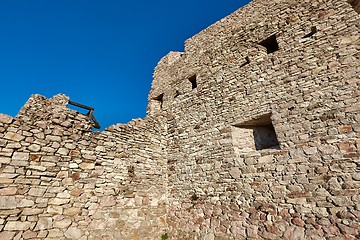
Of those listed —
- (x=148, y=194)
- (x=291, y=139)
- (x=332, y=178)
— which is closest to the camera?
(x=332, y=178)

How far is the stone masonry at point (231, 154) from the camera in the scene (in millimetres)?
3799

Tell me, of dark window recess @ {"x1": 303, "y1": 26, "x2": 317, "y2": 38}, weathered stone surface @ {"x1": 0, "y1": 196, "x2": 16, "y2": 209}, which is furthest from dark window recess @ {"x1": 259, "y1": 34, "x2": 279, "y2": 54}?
weathered stone surface @ {"x1": 0, "y1": 196, "x2": 16, "y2": 209}

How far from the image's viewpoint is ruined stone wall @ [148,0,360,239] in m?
3.73

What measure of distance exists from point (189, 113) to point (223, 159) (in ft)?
6.53

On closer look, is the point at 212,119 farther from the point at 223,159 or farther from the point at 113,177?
the point at 113,177

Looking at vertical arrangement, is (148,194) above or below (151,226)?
above

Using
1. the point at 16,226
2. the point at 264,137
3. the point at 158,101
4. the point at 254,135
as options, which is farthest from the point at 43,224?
the point at 158,101

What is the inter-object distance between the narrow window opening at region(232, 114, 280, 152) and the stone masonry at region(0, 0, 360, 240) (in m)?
0.03

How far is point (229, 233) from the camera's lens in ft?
14.3

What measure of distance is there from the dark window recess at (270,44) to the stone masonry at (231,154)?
0.11ft

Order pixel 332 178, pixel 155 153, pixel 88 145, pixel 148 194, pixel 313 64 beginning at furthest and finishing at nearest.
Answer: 1. pixel 155 153
2. pixel 148 194
3. pixel 88 145
4. pixel 313 64
5. pixel 332 178

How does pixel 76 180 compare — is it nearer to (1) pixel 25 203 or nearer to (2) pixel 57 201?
(2) pixel 57 201

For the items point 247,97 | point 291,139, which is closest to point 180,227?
point 291,139

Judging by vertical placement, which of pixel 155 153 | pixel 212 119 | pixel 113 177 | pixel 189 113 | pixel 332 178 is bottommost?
pixel 332 178
